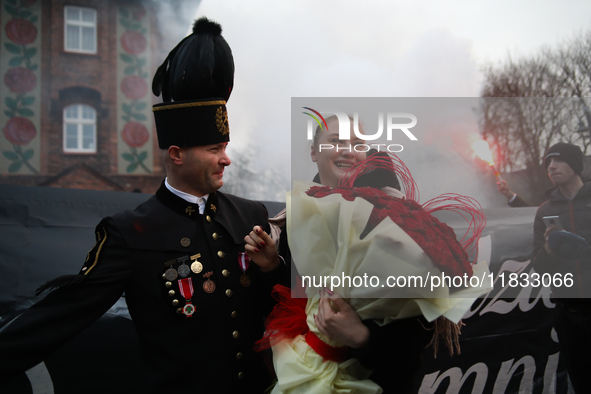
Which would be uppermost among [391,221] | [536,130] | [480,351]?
[536,130]

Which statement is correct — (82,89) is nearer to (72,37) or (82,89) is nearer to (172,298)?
(72,37)

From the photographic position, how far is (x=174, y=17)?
11508mm

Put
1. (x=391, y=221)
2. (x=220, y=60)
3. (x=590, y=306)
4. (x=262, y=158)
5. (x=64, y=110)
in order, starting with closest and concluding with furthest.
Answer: (x=391, y=221), (x=220, y=60), (x=590, y=306), (x=262, y=158), (x=64, y=110)

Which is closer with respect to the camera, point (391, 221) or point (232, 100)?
point (391, 221)

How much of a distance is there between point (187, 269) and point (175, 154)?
0.49 m

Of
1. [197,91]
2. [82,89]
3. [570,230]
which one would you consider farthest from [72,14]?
[570,230]

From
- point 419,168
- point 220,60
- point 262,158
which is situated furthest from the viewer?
point 262,158

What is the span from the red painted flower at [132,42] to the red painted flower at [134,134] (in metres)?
1.97

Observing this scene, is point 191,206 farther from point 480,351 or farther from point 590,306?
point 590,306

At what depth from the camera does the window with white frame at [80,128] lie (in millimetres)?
A: 10914

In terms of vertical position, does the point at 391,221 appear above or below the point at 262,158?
below

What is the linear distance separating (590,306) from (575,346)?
0.31 m

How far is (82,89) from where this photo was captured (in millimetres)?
10898

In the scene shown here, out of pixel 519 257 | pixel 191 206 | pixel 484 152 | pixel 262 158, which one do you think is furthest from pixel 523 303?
pixel 262 158
